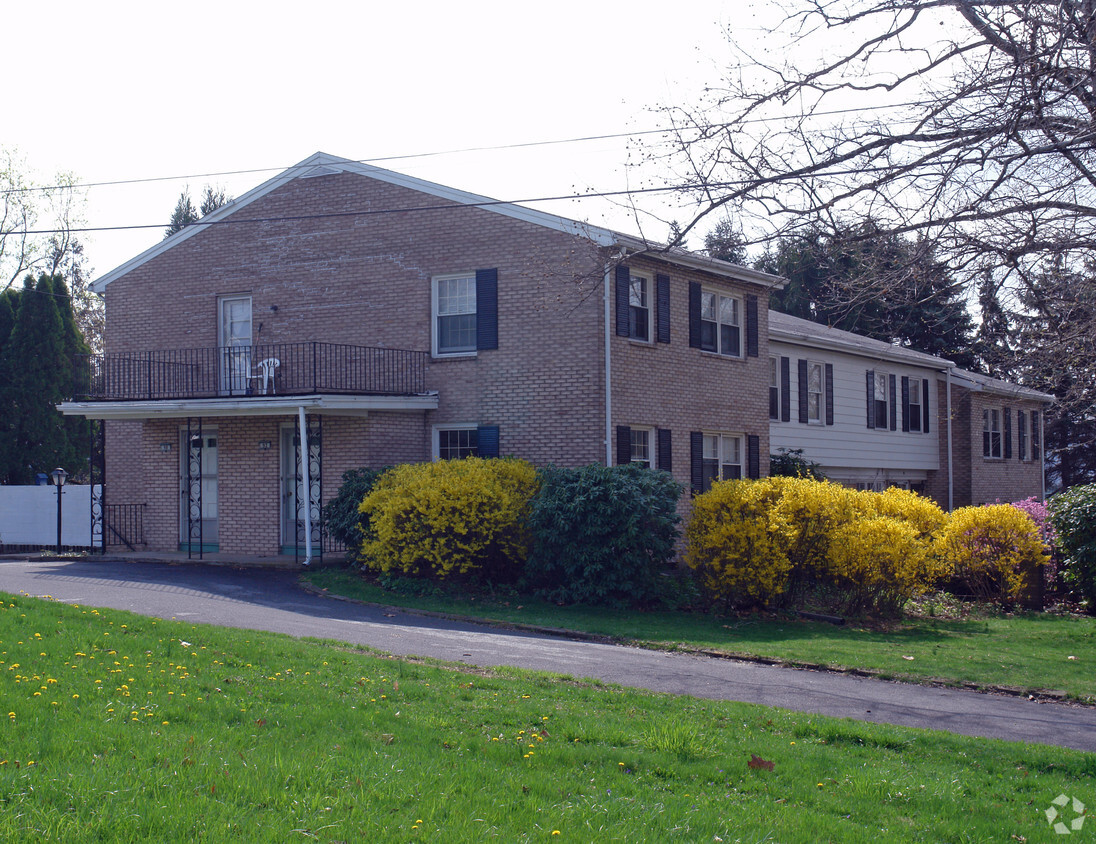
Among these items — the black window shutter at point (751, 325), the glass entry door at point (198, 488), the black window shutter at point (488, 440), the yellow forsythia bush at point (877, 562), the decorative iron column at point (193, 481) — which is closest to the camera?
the yellow forsythia bush at point (877, 562)

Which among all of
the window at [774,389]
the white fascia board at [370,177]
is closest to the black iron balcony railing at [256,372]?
the white fascia board at [370,177]

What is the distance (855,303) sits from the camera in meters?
12.6

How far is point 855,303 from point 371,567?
899cm

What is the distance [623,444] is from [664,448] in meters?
1.45

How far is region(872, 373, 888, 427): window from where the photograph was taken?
29875mm

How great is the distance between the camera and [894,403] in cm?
3053

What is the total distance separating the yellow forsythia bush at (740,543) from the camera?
15.3 meters

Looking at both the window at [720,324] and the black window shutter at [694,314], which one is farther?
the window at [720,324]

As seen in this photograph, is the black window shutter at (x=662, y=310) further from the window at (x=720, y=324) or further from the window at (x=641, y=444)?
the window at (x=641, y=444)

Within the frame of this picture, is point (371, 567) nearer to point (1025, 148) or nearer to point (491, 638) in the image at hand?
point (491, 638)

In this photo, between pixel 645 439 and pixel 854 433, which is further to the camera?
pixel 854 433

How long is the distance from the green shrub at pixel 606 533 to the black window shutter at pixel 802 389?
11.4 meters

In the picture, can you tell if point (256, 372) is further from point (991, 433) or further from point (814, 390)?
point (991, 433)

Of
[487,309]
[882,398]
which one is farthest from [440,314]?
[882,398]
